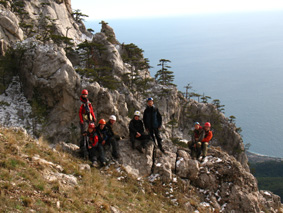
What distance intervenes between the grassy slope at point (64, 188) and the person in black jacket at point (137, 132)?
1.92 meters

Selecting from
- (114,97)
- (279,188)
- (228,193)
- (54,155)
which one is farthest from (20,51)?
(279,188)

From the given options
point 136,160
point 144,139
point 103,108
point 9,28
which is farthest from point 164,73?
point 136,160

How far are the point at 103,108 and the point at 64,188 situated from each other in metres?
21.5

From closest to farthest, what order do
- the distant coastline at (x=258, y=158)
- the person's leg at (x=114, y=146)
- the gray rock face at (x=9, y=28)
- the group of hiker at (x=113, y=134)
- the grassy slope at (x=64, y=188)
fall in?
the grassy slope at (x=64, y=188), the group of hiker at (x=113, y=134), the person's leg at (x=114, y=146), the gray rock face at (x=9, y=28), the distant coastline at (x=258, y=158)

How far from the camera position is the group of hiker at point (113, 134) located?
11.0 meters

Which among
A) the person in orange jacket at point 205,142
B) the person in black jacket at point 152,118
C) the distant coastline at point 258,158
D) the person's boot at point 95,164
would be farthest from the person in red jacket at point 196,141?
the distant coastline at point 258,158

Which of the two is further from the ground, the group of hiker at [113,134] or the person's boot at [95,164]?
the group of hiker at [113,134]

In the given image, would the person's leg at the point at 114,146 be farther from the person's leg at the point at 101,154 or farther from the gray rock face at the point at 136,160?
the person's leg at the point at 101,154

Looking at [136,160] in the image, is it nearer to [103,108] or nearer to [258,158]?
[103,108]

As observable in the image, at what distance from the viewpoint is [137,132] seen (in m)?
11.8

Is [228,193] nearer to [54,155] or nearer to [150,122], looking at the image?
[150,122]

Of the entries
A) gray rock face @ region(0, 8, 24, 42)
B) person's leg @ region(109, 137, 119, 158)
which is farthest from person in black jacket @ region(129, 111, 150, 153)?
gray rock face @ region(0, 8, 24, 42)

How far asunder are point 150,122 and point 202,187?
4.29 meters

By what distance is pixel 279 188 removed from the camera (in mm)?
66688
